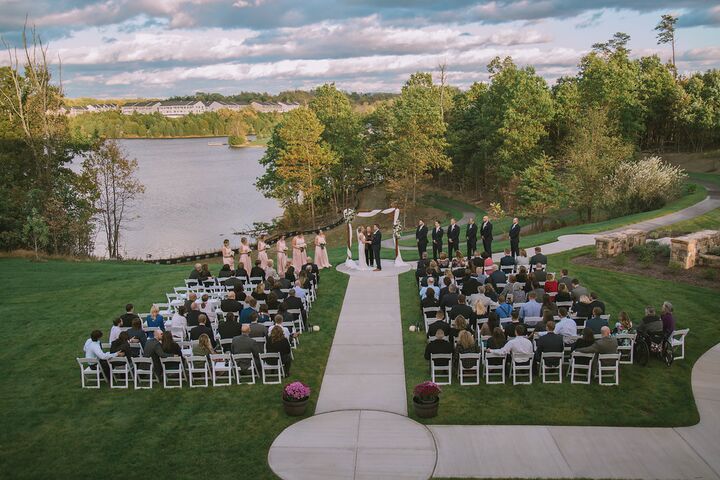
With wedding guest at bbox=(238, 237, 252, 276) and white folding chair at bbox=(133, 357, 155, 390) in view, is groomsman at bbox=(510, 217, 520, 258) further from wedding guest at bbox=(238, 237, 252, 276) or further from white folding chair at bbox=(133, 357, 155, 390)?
white folding chair at bbox=(133, 357, 155, 390)

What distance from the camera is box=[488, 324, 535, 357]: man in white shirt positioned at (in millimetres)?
11852

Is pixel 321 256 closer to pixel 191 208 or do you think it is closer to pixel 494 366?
pixel 494 366

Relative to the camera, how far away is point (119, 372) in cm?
1227

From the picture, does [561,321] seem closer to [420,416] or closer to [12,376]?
[420,416]

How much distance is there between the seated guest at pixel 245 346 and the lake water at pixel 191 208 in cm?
3140

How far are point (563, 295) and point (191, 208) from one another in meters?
56.8

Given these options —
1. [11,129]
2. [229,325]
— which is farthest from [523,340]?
A: [11,129]

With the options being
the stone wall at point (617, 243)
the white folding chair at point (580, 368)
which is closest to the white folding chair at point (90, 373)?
the white folding chair at point (580, 368)

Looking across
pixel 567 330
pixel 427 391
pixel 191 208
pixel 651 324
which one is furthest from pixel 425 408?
pixel 191 208

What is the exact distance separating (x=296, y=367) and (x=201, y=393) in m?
2.25

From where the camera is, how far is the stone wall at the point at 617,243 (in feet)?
70.7

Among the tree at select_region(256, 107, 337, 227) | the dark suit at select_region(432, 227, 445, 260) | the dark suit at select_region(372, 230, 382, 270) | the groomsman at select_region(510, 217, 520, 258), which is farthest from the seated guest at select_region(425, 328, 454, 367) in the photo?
the tree at select_region(256, 107, 337, 227)

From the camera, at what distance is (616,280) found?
19.0m

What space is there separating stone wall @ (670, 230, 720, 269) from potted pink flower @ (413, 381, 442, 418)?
13016 mm
